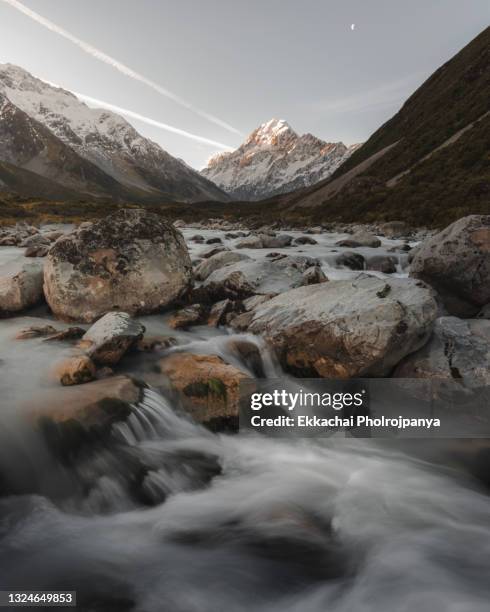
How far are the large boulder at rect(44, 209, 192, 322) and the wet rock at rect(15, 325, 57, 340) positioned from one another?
807mm

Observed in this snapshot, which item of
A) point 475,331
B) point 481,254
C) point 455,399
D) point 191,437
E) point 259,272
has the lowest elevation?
point 191,437

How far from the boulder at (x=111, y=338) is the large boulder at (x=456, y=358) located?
457 cm

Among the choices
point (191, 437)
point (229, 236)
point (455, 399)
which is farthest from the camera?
point (229, 236)

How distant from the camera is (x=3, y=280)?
29.5ft

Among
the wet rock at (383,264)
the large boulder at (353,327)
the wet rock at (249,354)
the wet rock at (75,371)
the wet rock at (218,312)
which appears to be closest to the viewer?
the wet rock at (75,371)

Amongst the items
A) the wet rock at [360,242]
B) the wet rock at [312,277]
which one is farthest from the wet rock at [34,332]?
the wet rock at [360,242]

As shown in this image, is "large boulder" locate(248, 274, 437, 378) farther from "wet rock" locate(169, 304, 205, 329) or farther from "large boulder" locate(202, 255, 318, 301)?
"large boulder" locate(202, 255, 318, 301)

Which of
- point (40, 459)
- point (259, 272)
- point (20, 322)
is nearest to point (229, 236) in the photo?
point (259, 272)

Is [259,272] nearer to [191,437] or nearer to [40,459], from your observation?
[191,437]

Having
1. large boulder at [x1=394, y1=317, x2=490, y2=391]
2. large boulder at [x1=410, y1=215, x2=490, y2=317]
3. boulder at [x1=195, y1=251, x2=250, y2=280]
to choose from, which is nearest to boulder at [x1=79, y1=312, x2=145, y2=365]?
large boulder at [x1=394, y1=317, x2=490, y2=391]

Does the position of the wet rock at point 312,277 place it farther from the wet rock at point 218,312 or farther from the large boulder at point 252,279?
the wet rock at point 218,312

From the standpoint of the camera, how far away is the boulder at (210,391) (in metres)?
5.98

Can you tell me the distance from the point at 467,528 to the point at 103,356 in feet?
18.0

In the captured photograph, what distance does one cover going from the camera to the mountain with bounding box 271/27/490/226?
28.6 m
